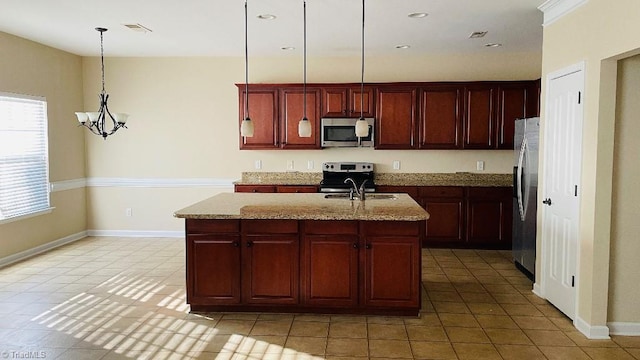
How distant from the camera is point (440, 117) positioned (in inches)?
247

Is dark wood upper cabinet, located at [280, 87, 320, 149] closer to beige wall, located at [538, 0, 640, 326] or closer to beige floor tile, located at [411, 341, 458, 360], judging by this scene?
beige wall, located at [538, 0, 640, 326]

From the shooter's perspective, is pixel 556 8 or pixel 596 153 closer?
pixel 596 153

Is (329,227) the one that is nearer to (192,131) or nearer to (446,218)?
(446,218)

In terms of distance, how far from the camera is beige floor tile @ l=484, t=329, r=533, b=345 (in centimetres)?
328

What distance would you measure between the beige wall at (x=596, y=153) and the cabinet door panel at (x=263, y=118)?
3.88 m

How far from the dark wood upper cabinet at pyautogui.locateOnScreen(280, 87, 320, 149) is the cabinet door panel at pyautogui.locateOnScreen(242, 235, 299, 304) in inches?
113

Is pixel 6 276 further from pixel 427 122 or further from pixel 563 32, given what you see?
pixel 563 32

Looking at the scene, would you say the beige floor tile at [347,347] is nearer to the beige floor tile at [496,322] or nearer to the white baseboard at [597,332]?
the beige floor tile at [496,322]

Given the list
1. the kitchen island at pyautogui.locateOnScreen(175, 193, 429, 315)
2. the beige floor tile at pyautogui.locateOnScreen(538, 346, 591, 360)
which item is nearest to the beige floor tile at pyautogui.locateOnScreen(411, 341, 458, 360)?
the kitchen island at pyautogui.locateOnScreen(175, 193, 429, 315)

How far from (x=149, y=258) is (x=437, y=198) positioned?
3738 millimetres

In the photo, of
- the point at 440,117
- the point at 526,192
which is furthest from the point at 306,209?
the point at 440,117

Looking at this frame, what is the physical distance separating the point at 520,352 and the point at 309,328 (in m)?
1.48

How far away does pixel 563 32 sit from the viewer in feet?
12.7

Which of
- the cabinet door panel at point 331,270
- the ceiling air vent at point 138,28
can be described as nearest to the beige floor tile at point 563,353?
the cabinet door panel at point 331,270
